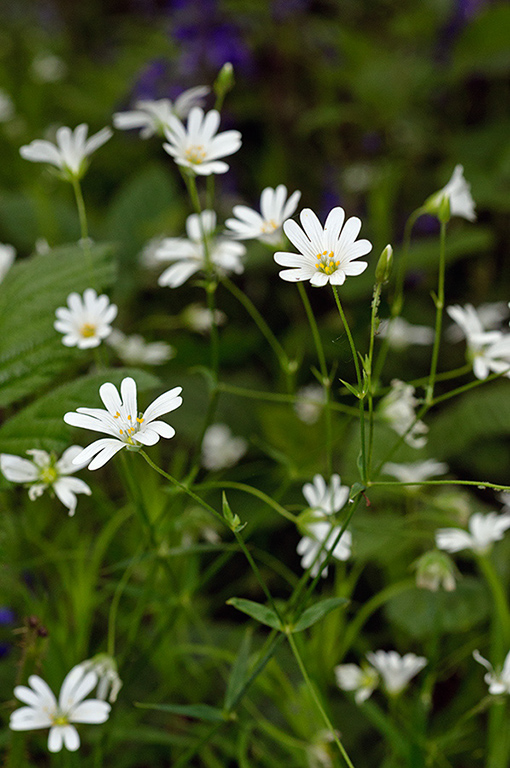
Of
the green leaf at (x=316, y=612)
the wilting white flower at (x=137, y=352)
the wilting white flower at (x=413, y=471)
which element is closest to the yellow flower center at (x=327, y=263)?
the green leaf at (x=316, y=612)

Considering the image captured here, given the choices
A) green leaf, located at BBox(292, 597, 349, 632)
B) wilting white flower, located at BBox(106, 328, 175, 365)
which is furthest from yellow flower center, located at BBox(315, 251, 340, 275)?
wilting white flower, located at BBox(106, 328, 175, 365)

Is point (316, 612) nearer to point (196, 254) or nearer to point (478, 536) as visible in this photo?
point (478, 536)

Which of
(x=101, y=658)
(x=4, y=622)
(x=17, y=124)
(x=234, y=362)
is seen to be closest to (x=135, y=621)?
(x=101, y=658)

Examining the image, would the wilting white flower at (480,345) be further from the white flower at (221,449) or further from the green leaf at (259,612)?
the white flower at (221,449)

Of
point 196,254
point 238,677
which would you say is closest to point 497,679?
point 238,677

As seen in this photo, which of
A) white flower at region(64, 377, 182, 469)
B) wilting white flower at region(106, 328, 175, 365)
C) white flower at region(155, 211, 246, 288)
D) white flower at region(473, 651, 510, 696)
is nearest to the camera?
white flower at region(64, 377, 182, 469)

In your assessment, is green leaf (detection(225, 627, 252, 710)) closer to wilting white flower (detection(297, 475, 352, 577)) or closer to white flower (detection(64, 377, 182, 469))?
wilting white flower (detection(297, 475, 352, 577))
